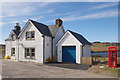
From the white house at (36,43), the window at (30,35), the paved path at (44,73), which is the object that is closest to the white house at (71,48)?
the white house at (36,43)

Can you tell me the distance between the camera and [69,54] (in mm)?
21578

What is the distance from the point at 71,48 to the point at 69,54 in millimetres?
1068

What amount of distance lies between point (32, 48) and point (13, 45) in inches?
344

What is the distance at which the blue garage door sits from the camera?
21.2 meters

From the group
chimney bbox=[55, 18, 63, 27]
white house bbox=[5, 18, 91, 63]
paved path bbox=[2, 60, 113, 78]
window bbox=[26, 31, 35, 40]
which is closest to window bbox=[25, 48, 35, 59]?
white house bbox=[5, 18, 91, 63]

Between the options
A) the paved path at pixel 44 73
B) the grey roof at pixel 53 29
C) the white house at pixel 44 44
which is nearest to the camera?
the paved path at pixel 44 73

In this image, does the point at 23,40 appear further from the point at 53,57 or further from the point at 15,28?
the point at 15,28

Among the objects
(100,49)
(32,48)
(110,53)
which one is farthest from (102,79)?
(100,49)

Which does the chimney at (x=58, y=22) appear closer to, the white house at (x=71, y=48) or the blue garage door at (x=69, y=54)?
the white house at (x=71, y=48)

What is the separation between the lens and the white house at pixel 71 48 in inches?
808

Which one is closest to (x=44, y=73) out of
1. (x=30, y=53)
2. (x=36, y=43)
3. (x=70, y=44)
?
(x=70, y=44)

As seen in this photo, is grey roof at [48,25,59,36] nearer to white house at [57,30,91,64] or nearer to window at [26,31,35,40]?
white house at [57,30,91,64]

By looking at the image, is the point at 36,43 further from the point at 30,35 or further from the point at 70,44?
the point at 70,44

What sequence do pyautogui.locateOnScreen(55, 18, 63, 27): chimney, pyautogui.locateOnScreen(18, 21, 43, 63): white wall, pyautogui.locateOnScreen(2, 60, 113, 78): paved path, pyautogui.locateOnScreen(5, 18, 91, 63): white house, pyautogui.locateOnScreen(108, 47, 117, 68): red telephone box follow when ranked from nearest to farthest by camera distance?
pyautogui.locateOnScreen(2, 60, 113, 78): paved path, pyautogui.locateOnScreen(108, 47, 117, 68): red telephone box, pyautogui.locateOnScreen(5, 18, 91, 63): white house, pyautogui.locateOnScreen(18, 21, 43, 63): white wall, pyautogui.locateOnScreen(55, 18, 63, 27): chimney
